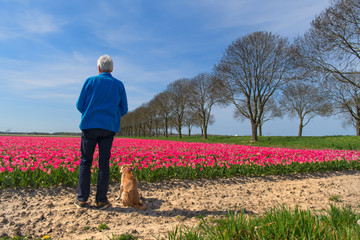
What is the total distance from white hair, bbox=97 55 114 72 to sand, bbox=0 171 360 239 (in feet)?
8.25

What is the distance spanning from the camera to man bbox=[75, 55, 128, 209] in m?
3.69

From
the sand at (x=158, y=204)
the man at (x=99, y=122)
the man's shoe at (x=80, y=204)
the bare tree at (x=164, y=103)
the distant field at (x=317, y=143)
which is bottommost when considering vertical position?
the sand at (x=158, y=204)

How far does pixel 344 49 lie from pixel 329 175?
12.2 metres

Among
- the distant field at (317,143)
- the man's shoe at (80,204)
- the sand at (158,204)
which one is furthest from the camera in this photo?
the distant field at (317,143)

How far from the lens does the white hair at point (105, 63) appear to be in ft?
13.0

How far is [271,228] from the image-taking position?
2.38 meters

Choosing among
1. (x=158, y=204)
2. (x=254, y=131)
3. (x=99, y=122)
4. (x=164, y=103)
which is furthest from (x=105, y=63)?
(x=164, y=103)

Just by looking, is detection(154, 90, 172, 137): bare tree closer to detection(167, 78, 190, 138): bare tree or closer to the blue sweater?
detection(167, 78, 190, 138): bare tree

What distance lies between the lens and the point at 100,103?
12.3 feet

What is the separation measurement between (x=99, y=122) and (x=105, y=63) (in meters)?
1.12

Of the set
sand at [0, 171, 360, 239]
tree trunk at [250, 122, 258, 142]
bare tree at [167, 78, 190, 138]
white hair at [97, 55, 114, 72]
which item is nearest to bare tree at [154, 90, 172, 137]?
bare tree at [167, 78, 190, 138]

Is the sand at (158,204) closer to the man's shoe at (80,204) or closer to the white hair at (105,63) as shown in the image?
the man's shoe at (80,204)

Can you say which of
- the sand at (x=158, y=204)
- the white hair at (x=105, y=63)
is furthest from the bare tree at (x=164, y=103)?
the white hair at (x=105, y=63)

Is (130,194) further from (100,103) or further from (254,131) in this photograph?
(254,131)
